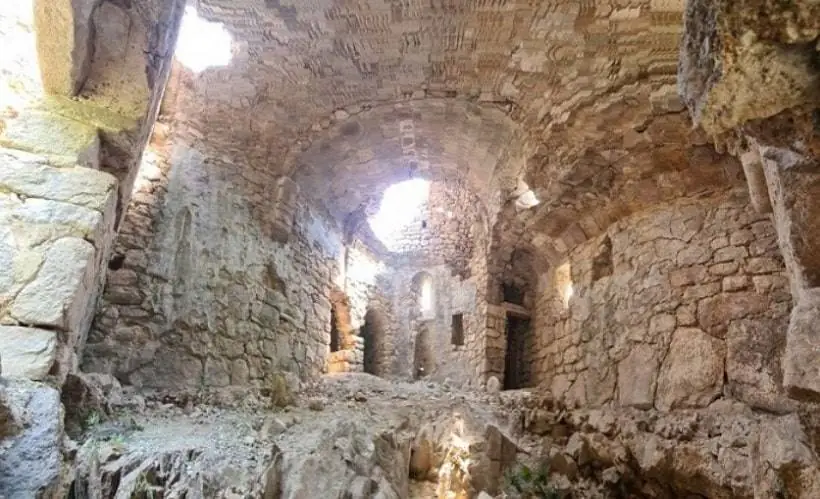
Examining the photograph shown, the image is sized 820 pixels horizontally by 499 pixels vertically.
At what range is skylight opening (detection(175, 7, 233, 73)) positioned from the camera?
4.66m

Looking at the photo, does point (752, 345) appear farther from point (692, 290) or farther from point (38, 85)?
point (38, 85)

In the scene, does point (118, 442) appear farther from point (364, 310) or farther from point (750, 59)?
point (364, 310)

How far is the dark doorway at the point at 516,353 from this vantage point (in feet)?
25.4

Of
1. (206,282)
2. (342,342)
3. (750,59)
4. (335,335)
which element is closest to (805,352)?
(750,59)

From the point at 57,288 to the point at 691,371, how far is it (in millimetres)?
4016

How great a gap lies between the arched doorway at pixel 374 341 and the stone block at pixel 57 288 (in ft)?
28.1

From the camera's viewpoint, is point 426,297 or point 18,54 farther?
point 426,297

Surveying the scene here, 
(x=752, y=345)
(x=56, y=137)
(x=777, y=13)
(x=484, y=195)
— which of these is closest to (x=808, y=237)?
(x=777, y=13)

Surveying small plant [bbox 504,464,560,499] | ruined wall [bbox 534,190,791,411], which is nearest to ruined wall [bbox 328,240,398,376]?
ruined wall [bbox 534,190,791,411]

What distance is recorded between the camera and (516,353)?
7.96m

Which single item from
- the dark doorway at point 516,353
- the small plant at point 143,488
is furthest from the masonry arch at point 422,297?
the small plant at point 143,488

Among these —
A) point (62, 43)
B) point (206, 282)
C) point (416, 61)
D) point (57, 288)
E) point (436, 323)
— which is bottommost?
point (57, 288)

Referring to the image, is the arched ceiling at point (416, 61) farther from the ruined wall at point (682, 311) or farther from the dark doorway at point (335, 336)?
the dark doorway at point (335, 336)

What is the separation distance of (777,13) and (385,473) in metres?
3.42
